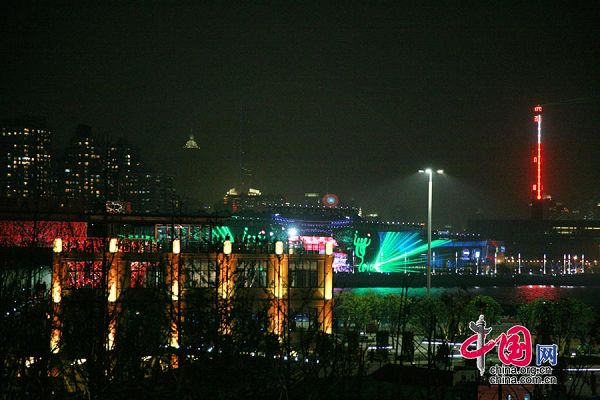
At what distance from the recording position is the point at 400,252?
240ft

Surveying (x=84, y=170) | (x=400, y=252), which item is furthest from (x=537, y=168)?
(x=84, y=170)

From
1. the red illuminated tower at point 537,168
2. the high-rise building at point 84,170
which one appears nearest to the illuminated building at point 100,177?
the high-rise building at point 84,170

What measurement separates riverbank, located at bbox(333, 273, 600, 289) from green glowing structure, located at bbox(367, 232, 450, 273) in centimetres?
340

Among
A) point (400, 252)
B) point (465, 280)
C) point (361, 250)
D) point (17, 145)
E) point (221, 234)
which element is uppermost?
point (17, 145)

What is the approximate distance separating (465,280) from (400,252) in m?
10.9

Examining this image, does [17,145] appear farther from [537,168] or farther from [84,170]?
[537,168]

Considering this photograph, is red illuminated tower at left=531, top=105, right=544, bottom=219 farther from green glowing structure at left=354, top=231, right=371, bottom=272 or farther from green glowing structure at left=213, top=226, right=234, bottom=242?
green glowing structure at left=213, top=226, right=234, bottom=242

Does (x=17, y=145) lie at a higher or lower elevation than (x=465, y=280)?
higher

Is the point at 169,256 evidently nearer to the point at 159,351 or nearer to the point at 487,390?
the point at 487,390

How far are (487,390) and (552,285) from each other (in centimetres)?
5930

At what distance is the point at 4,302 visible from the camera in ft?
21.7

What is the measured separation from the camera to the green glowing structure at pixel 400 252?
7031 centimetres

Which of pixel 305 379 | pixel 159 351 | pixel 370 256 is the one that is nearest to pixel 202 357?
pixel 159 351

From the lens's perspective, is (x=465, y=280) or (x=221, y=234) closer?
(x=221, y=234)
